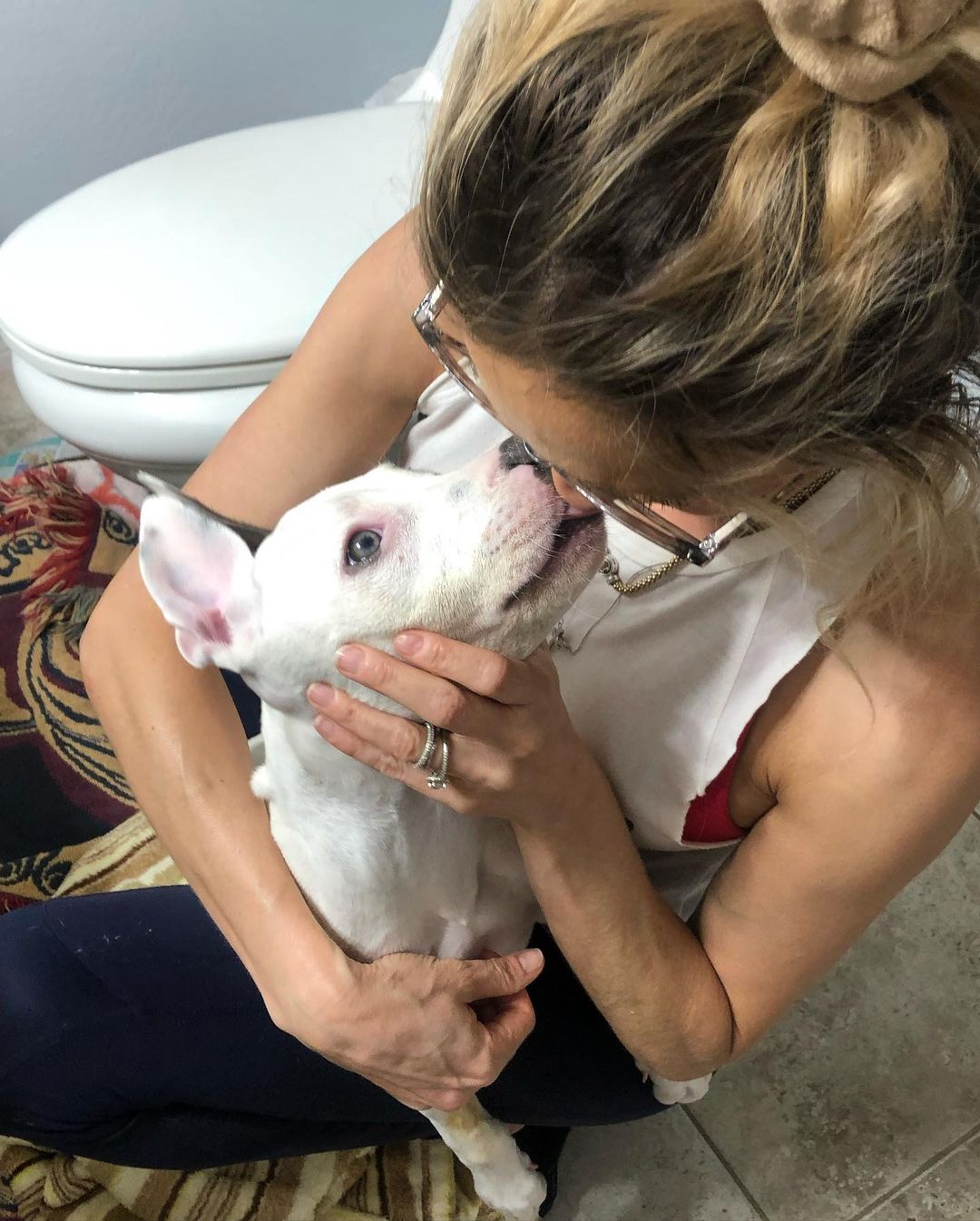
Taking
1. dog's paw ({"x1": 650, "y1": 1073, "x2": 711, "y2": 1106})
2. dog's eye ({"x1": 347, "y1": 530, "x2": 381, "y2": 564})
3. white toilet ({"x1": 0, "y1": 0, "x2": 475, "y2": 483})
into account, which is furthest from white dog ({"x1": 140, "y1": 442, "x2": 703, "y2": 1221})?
white toilet ({"x1": 0, "y1": 0, "x2": 475, "y2": 483})

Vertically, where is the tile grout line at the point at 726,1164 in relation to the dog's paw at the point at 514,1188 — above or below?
below

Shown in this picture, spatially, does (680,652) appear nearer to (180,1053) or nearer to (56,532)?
(180,1053)

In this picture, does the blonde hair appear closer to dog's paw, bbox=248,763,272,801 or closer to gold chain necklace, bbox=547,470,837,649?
gold chain necklace, bbox=547,470,837,649

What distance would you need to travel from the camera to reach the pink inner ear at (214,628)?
0.70 metres

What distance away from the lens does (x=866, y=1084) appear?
47.4 inches

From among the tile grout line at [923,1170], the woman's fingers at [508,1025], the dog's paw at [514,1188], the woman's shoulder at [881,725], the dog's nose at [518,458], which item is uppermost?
the dog's nose at [518,458]

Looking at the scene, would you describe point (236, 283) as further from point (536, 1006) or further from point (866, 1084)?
point (866, 1084)

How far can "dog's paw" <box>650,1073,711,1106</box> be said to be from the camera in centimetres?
98

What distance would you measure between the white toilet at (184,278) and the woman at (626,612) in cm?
20

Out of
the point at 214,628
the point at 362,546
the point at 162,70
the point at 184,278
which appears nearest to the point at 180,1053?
the point at 214,628

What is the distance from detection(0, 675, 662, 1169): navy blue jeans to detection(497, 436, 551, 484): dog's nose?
21.5 inches

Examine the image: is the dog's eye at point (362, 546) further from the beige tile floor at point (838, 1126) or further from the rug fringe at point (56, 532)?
the rug fringe at point (56, 532)

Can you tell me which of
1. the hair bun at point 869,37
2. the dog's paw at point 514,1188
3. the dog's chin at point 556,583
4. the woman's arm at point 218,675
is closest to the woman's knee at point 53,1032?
the woman's arm at point 218,675

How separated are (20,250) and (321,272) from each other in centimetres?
37
